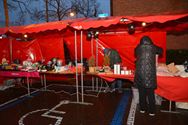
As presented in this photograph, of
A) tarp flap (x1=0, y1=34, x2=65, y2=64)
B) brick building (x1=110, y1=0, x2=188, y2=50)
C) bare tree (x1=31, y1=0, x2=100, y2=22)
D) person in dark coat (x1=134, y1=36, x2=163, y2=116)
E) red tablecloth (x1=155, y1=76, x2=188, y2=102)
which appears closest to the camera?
person in dark coat (x1=134, y1=36, x2=163, y2=116)

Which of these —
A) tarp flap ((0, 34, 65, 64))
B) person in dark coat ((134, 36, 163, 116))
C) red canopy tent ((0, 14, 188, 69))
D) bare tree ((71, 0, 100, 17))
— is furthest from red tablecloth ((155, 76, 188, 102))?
bare tree ((71, 0, 100, 17))

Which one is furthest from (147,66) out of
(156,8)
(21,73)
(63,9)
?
(63,9)

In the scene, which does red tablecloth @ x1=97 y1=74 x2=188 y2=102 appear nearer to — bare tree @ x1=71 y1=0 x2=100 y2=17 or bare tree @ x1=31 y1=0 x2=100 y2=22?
bare tree @ x1=31 y1=0 x2=100 y2=22

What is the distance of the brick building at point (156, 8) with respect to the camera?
1240 centimetres

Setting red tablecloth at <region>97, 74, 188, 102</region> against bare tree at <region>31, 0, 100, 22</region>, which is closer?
red tablecloth at <region>97, 74, 188, 102</region>

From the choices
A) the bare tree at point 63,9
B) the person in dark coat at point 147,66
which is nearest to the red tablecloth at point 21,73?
the person in dark coat at point 147,66

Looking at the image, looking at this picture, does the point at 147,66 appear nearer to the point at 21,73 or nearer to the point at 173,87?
the point at 173,87

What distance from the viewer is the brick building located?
12398mm

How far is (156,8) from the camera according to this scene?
1294 centimetres

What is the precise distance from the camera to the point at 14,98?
295 inches

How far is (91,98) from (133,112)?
78.1 inches

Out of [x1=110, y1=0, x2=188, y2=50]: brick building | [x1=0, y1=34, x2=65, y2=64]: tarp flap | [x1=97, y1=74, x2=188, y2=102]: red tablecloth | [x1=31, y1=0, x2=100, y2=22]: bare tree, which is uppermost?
[x1=31, y1=0, x2=100, y2=22]: bare tree

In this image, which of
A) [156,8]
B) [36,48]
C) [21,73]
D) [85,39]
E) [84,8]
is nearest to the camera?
[21,73]

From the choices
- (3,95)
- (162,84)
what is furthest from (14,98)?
(162,84)
